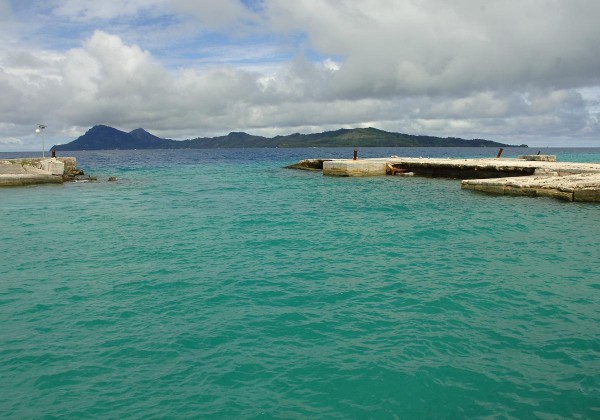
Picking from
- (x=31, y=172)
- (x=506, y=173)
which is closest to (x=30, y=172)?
(x=31, y=172)

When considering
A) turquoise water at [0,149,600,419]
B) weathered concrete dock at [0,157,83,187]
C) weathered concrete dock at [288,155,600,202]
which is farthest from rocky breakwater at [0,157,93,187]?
weathered concrete dock at [288,155,600,202]

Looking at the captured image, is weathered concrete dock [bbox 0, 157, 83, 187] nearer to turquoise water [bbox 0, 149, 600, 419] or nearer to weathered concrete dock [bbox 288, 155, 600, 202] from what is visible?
turquoise water [bbox 0, 149, 600, 419]

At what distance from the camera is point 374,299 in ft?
32.7

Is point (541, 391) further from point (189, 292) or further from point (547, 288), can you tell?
point (189, 292)

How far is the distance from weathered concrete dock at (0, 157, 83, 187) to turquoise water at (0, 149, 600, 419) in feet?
72.5

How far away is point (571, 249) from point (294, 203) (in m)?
15.3

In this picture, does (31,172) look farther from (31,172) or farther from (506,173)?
(506,173)

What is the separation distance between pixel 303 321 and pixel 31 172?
40.4 m

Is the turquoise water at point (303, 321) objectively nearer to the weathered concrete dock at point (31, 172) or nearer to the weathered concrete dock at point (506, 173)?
the weathered concrete dock at point (506, 173)

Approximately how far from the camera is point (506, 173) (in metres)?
35.2

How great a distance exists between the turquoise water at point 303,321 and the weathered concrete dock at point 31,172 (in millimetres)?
22093

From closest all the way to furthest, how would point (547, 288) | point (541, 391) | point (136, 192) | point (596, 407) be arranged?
point (596, 407), point (541, 391), point (547, 288), point (136, 192)

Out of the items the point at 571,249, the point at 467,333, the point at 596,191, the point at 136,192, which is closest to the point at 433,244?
the point at 571,249

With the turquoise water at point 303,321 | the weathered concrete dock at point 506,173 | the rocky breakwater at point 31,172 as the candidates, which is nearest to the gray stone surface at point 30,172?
the rocky breakwater at point 31,172
